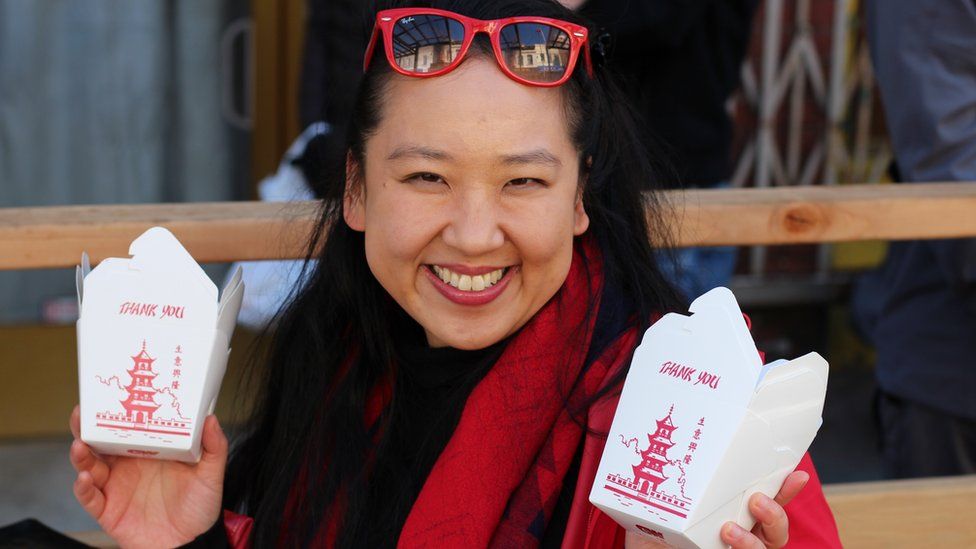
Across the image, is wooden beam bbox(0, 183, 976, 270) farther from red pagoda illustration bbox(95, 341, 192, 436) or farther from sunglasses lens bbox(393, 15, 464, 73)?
sunglasses lens bbox(393, 15, 464, 73)

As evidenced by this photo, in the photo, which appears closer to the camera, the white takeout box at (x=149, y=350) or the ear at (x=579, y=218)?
the white takeout box at (x=149, y=350)

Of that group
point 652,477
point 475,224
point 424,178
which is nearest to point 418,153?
point 424,178

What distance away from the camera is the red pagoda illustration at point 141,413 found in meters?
1.88

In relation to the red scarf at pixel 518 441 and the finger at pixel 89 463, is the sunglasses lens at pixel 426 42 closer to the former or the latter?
the red scarf at pixel 518 441

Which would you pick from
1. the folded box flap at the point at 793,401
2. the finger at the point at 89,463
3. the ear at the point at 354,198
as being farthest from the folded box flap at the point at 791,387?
the finger at the point at 89,463

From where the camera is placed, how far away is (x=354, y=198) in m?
2.12

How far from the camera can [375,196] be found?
1988mm

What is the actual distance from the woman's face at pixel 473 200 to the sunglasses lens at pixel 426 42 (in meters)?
0.02

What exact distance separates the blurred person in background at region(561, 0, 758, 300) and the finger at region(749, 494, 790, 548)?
5.24 ft

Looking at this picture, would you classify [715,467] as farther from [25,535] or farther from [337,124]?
[337,124]

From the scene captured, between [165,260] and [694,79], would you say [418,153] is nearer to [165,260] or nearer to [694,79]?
[165,260]

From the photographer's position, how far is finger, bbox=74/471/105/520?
1987 millimetres

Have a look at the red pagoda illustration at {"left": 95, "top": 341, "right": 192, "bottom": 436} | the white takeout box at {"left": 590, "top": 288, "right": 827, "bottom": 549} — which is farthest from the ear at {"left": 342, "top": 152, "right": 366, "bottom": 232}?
the white takeout box at {"left": 590, "top": 288, "right": 827, "bottom": 549}

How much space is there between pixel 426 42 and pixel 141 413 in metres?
0.70
